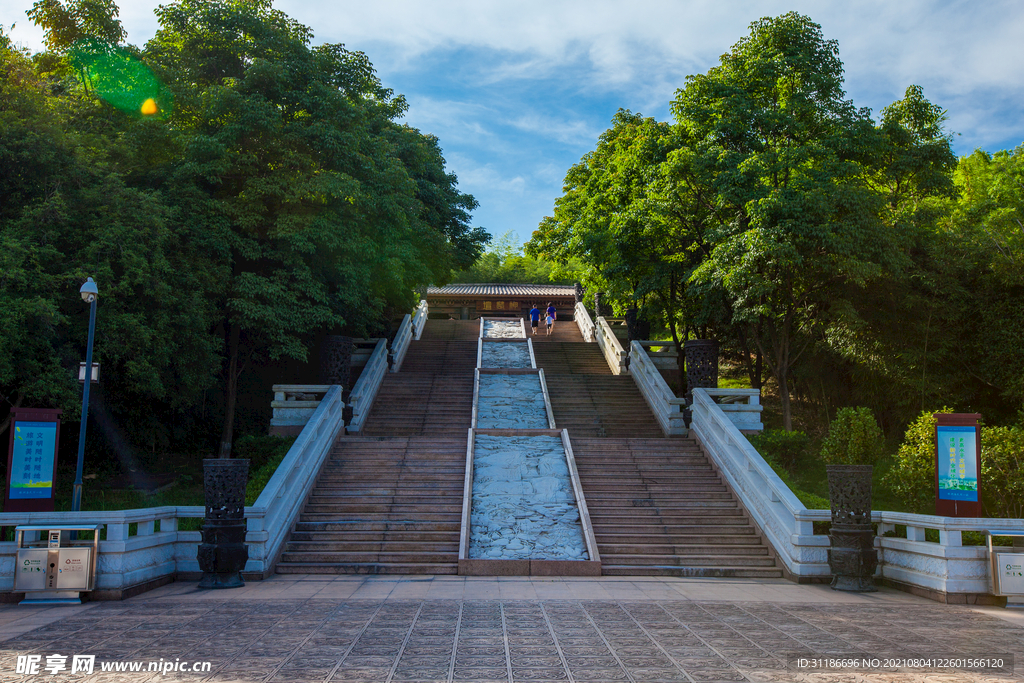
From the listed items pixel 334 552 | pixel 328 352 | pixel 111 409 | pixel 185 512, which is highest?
pixel 328 352

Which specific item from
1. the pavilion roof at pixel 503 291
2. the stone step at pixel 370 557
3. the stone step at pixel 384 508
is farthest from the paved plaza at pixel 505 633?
the pavilion roof at pixel 503 291

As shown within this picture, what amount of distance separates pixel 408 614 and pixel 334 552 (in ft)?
11.8

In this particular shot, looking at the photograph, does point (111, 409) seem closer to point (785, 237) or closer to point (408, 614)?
point (408, 614)

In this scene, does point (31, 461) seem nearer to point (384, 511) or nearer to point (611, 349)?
point (384, 511)

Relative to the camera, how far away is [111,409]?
50.4 ft

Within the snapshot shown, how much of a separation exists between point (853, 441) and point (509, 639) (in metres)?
10.6

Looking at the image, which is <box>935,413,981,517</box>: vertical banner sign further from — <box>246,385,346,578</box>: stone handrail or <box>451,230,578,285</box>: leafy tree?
<box>451,230,578,285</box>: leafy tree

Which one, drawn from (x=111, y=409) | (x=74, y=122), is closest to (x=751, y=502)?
(x=111, y=409)

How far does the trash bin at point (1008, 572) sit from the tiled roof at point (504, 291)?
31553 mm

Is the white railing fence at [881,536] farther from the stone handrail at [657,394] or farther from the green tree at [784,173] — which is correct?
the green tree at [784,173]

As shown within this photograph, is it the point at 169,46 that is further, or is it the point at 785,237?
the point at 169,46

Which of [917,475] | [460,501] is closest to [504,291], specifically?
[460,501]

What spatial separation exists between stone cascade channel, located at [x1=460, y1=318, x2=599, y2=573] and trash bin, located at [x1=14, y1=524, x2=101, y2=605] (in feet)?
16.2

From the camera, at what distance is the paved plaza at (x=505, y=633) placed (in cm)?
544
